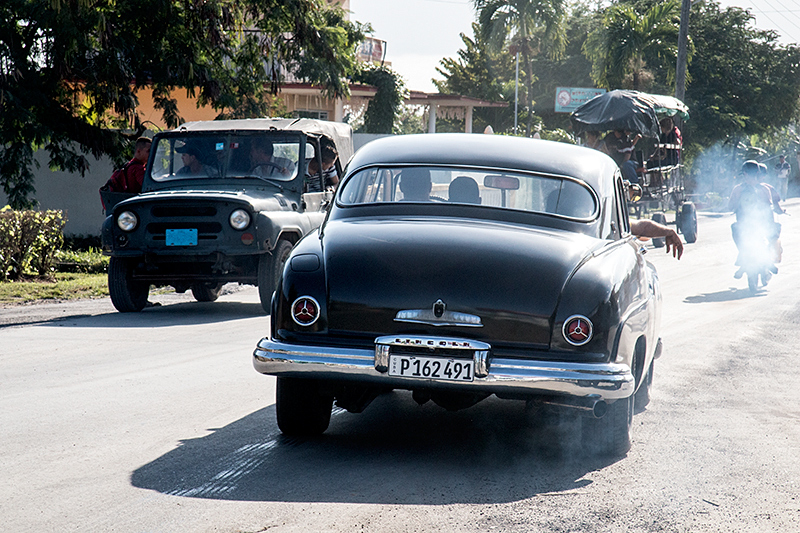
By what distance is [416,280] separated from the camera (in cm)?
487

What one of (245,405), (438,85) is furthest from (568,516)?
(438,85)

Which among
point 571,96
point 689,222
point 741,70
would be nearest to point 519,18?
point 571,96

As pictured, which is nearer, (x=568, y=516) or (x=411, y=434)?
(x=568, y=516)

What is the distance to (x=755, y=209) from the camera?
14.4 metres

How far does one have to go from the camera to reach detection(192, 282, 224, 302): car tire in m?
12.4

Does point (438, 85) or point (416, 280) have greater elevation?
point (438, 85)

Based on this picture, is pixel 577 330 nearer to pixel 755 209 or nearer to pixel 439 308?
pixel 439 308

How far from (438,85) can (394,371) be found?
216 feet

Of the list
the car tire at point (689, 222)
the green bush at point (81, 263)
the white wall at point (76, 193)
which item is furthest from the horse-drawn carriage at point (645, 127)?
the green bush at point (81, 263)

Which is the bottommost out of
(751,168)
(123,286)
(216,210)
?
(123,286)

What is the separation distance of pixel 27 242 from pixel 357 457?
33.2ft

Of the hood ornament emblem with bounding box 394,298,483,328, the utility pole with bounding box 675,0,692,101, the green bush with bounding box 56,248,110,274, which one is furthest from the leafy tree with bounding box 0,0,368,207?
the utility pole with bounding box 675,0,692,101

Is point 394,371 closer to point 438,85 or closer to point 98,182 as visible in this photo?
point 98,182

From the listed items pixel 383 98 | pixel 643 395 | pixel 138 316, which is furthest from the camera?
pixel 383 98
